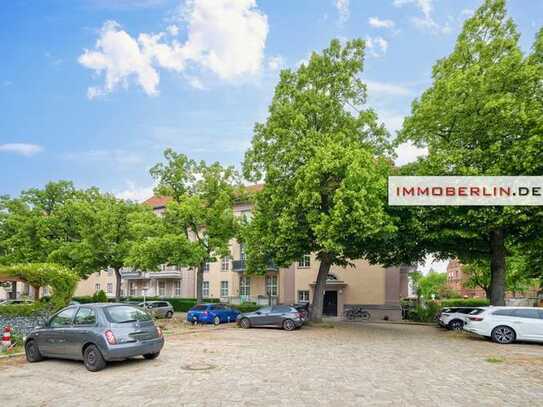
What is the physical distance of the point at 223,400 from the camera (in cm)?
818

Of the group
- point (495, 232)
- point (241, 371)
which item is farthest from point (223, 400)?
point (495, 232)

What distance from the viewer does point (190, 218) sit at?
31.1m

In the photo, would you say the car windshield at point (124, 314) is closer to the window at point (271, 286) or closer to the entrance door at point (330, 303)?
the entrance door at point (330, 303)

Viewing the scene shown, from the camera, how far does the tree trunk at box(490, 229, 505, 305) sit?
73.5 feet

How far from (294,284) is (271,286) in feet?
9.09

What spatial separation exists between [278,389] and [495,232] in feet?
56.0

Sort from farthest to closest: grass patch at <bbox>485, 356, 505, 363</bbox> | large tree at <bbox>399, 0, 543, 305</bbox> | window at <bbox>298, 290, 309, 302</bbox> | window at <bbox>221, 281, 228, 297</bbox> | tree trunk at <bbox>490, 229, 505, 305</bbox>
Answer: window at <bbox>221, 281, 228, 297</bbox>, window at <bbox>298, 290, 309, 302</bbox>, tree trunk at <bbox>490, 229, 505, 305</bbox>, large tree at <bbox>399, 0, 543, 305</bbox>, grass patch at <bbox>485, 356, 505, 363</bbox>

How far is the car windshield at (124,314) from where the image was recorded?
11.5m

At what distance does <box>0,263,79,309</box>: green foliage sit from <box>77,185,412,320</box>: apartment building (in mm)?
13879

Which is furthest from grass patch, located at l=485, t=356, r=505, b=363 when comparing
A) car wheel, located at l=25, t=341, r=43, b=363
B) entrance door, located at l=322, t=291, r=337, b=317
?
entrance door, located at l=322, t=291, r=337, b=317

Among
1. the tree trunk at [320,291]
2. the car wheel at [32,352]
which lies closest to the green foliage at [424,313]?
the tree trunk at [320,291]

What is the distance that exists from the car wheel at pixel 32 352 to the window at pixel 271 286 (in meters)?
30.2

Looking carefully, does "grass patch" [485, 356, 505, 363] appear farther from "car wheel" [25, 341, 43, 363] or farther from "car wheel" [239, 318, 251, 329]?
"car wheel" [239, 318, 251, 329]

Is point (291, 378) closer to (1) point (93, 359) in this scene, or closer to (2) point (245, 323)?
(1) point (93, 359)
